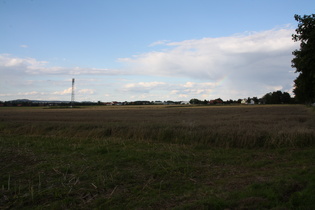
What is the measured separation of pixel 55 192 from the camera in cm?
608

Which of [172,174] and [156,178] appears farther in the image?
[172,174]

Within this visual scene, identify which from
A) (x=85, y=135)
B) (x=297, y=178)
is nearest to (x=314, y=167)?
(x=297, y=178)

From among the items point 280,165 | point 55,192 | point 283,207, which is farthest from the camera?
point 280,165

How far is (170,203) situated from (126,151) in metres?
5.70

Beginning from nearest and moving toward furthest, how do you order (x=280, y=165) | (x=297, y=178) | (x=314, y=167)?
(x=297, y=178), (x=314, y=167), (x=280, y=165)

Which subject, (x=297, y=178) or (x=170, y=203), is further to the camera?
(x=297, y=178)

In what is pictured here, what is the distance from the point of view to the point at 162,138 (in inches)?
573

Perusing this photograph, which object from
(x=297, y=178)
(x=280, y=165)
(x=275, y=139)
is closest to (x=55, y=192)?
(x=297, y=178)

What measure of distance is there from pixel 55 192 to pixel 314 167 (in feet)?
25.9

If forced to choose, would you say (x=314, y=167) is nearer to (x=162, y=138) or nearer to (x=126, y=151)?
(x=126, y=151)

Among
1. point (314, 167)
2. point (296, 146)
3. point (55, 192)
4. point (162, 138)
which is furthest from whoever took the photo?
point (162, 138)

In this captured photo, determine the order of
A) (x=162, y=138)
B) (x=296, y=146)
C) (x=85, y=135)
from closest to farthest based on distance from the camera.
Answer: (x=296, y=146), (x=162, y=138), (x=85, y=135)

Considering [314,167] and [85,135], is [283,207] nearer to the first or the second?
[314,167]

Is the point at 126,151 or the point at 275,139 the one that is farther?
the point at 275,139
